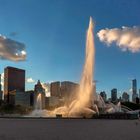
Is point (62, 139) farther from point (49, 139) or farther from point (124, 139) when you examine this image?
point (124, 139)

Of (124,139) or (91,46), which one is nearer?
(124,139)

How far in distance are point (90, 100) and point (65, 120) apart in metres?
19.2

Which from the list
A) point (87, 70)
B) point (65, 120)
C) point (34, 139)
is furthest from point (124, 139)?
point (65, 120)

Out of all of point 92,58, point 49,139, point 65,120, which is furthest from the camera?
point 65,120

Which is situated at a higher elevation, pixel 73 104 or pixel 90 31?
pixel 90 31

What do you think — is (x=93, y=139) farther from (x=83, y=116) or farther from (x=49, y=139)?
(x=83, y=116)

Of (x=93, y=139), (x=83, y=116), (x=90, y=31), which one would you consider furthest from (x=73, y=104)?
(x=93, y=139)

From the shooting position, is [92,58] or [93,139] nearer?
[93,139]

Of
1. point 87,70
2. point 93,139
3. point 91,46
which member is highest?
point 91,46

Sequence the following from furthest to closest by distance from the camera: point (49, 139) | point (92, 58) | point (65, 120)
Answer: point (65, 120) → point (92, 58) → point (49, 139)

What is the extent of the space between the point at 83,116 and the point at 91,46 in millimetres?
35958

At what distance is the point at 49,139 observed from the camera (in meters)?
78.5

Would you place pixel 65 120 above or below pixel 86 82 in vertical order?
below

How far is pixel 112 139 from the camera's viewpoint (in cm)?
7931
